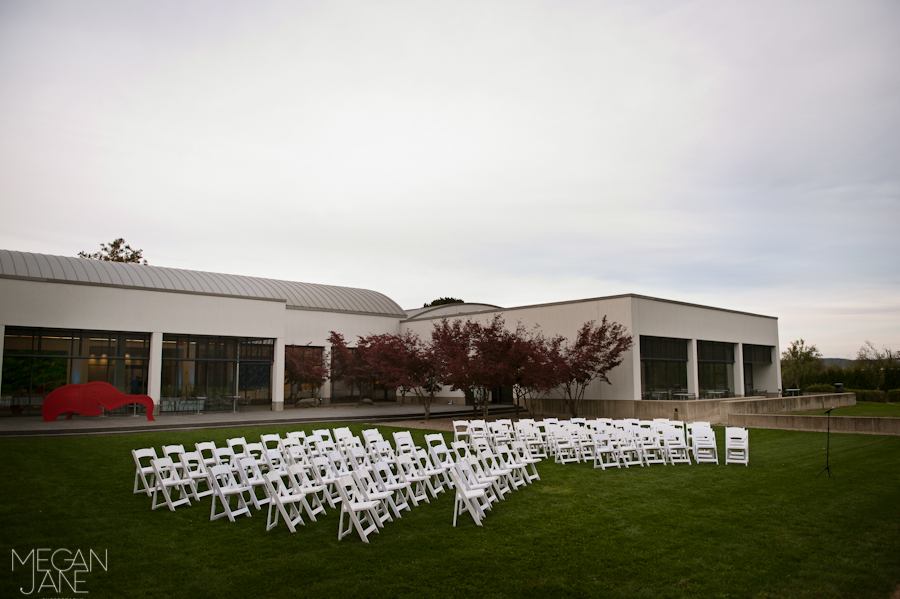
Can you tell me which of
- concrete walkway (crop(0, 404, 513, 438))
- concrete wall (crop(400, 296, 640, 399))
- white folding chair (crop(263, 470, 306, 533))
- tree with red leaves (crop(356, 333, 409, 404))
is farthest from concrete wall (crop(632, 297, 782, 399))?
white folding chair (crop(263, 470, 306, 533))

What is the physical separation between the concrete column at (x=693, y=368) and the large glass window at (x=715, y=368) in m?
0.72

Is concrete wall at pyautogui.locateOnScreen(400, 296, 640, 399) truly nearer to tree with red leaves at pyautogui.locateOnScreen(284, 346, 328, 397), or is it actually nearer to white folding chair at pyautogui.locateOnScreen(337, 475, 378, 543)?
tree with red leaves at pyautogui.locateOnScreen(284, 346, 328, 397)

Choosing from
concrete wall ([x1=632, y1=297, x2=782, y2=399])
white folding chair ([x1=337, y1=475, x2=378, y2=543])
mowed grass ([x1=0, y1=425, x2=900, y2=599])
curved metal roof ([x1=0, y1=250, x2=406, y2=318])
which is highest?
curved metal roof ([x1=0, y1=250, x2=406, y2=318])

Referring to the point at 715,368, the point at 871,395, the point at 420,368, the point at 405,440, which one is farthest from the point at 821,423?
the point at 871,395

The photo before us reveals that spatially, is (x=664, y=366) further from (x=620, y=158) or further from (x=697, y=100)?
(x=697, y=100)

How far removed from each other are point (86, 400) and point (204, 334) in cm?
519

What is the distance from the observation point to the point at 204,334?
75.4ft

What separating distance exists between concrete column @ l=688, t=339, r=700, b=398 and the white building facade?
44mm

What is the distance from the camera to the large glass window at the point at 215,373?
72.3ft

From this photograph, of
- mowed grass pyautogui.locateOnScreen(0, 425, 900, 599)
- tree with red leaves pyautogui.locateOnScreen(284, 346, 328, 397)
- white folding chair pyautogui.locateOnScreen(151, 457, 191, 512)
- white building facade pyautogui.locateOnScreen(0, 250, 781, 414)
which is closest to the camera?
mowed grass pyautogui.locateOnScreen(0, 425, 900, 599)

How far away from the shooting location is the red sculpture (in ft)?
57.7

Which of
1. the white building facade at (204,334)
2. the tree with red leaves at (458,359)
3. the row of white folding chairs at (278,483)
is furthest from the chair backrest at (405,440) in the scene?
the white building facade at (204,334)

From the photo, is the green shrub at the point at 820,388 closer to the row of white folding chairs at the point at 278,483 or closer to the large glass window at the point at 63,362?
the row of white folding chairs at the point at 278,483

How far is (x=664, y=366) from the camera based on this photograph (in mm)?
23625
